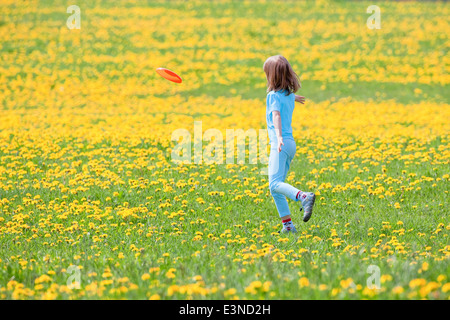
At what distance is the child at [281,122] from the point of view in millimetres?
6461

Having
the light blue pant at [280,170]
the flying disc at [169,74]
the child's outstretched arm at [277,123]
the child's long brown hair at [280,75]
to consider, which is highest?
the flying disc at [169,74]

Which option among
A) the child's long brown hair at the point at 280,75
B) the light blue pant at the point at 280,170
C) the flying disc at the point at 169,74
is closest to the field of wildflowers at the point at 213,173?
the light blue pant at the point at 280,170

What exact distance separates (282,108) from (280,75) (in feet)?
1.32

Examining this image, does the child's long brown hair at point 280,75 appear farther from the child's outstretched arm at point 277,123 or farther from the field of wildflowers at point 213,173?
the field of wildflowers at point 213,173

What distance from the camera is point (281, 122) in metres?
6.59

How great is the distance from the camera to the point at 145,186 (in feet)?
28.1

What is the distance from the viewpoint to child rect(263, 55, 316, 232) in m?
6.46

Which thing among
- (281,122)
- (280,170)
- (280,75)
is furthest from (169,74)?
(280,170)

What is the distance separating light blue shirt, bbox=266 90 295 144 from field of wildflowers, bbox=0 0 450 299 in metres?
1.26

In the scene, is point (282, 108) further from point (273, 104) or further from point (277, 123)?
point (277, 123)

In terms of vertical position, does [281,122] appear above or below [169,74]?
below

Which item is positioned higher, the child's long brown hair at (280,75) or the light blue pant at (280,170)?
the child's long brown hair at (280,75)

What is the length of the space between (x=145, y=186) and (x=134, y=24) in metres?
24.1

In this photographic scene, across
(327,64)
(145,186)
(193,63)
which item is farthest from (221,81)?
(145,186)
